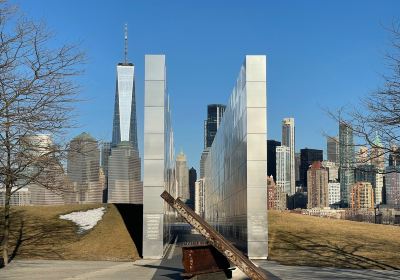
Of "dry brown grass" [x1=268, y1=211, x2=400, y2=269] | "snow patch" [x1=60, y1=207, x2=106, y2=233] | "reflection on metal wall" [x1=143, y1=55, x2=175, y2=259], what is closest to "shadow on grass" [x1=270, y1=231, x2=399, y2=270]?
"dry brown grass" [x1=268, y1=211, x2=400, y2=269]

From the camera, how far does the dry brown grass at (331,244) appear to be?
25531 mm

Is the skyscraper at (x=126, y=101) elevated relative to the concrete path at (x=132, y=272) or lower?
elevated

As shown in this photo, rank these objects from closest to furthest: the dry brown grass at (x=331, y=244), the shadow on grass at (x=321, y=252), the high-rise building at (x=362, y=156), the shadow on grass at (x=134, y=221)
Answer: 1. the high-rise building at (x=362, y=156)
2. the shadow on grass at (x=321, y=252)
3. the dry brown grass at (x=331, y=244)
4. the shadow on grass at (x=134, y=221)

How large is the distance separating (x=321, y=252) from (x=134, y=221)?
13231mm

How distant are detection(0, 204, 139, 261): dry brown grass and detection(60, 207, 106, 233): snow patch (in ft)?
1.25

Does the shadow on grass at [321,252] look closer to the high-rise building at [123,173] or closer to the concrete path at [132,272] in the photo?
the concrete path at [132,272]

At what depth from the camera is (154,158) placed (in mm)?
28406

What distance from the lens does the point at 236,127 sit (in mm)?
34156

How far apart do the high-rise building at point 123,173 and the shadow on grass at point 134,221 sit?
665 cm

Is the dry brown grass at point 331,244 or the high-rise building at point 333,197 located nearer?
the dry brown grass at point 331,244

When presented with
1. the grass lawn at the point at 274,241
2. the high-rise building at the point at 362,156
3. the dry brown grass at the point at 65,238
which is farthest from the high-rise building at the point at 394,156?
the dry brown grass at the point at 65,238

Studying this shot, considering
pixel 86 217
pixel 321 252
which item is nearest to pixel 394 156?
pixel 321 252

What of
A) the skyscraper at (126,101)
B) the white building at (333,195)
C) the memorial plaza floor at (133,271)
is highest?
the skyscraper at (126,101)

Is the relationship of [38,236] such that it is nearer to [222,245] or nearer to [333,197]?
[222,245]
